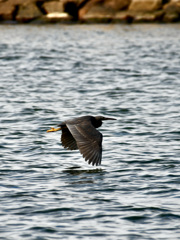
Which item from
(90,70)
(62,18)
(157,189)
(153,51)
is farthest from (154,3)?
(157,189)

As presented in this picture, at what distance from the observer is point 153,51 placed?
110ft

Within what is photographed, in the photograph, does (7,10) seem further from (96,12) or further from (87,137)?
(87,137)

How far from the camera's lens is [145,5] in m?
55.2

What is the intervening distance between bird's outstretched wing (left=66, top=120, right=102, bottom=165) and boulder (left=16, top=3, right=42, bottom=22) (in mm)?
48897

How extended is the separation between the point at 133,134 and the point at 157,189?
418 cm

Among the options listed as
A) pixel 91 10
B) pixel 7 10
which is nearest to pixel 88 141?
pixel 91 10

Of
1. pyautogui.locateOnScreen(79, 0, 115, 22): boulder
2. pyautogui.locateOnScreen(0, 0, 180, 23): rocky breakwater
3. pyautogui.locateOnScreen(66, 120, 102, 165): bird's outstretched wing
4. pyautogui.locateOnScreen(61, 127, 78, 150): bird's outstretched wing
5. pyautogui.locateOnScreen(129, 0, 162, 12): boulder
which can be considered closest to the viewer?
pyautogui.locateOnScreen(66, 120, 102, 165): bird's outstretched wing

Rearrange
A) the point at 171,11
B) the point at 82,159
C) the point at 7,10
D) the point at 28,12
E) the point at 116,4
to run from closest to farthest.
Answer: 1. the point at 82,159
2. the point at 171,11
3. the point at 116,4
4. the point at 28,12
5. the point at 7,10

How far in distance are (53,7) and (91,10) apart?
13.0ft

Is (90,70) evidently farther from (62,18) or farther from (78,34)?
(62,18)

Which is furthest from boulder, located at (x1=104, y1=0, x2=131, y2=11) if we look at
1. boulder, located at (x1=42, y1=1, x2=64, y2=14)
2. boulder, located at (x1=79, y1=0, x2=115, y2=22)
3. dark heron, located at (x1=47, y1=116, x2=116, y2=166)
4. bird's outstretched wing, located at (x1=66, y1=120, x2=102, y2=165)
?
bird's outstretched wing, located at (x1=66, y1=120, x2=102, y2=165)

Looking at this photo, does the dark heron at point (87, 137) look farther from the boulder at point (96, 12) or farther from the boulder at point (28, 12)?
the boulder at point (28, 12)

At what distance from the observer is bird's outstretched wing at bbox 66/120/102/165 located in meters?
9.33

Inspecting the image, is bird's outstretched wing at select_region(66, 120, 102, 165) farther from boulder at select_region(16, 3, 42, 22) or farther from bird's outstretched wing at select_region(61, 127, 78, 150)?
boulder at select_region(16, 3, 42, 22)
